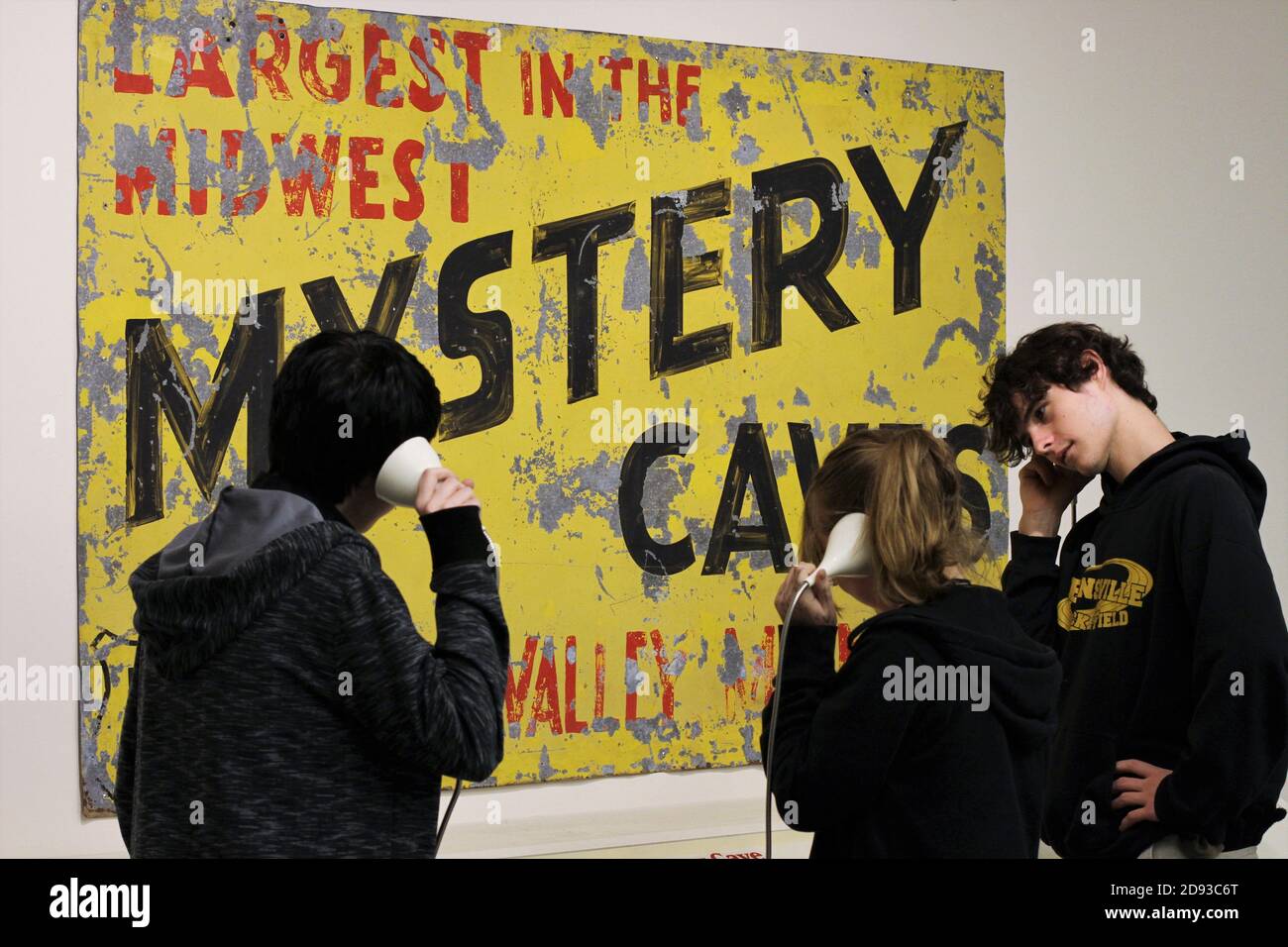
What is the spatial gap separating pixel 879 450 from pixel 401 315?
1.22 meters

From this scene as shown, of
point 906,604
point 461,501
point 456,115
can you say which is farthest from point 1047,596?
point 456,115

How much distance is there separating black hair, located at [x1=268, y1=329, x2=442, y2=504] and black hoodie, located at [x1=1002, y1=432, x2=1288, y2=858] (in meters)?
0.98

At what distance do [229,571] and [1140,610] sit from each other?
1.13m

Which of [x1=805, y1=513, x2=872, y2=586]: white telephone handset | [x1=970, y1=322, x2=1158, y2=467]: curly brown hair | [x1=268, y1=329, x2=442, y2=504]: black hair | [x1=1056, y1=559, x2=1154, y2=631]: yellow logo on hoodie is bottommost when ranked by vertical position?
[x1=1056, y1=559, x2=1154, y2=631]: yellow logo on hoodie

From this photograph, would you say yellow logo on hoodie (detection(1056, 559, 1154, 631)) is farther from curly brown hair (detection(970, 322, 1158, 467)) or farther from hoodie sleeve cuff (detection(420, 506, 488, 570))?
hoodie sleeve cuff (detection(420, 506, 488, 570))

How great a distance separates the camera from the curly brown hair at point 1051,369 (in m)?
1.68

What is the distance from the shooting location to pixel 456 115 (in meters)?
2.29

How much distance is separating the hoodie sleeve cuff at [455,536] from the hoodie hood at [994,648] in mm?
414

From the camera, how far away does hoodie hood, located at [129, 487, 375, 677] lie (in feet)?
3.30
